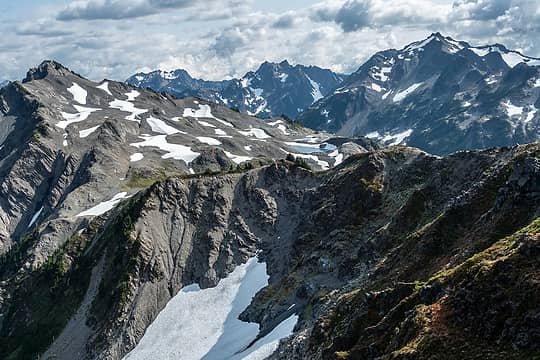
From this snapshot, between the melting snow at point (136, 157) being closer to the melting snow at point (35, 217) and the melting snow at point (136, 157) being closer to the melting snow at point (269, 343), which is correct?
the melting snow at point (35, 217)

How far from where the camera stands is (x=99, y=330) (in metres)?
85.6

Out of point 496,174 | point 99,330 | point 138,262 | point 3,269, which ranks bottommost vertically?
point 3,269

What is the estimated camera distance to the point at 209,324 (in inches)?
3219

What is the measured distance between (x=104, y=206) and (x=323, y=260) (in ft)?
308

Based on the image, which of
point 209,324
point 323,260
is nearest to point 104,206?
point 209,324

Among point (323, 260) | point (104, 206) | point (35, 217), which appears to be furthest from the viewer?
point (35, 217)

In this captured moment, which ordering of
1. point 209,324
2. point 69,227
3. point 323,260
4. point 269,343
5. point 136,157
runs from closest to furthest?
point 269,343, point 323,260, point 209,324, point 69,227, point 136,157

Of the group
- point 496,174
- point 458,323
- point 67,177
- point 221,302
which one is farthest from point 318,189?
point 67,177

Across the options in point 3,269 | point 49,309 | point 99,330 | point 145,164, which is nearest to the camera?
point 99,330

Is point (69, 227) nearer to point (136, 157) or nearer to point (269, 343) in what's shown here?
point (136, 157)

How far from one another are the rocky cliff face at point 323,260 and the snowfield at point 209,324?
1315 millimetres

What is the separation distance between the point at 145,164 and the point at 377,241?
129365mm

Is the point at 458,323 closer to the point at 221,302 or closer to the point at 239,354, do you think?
the point at 239,354

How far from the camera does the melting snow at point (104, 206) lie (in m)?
146
